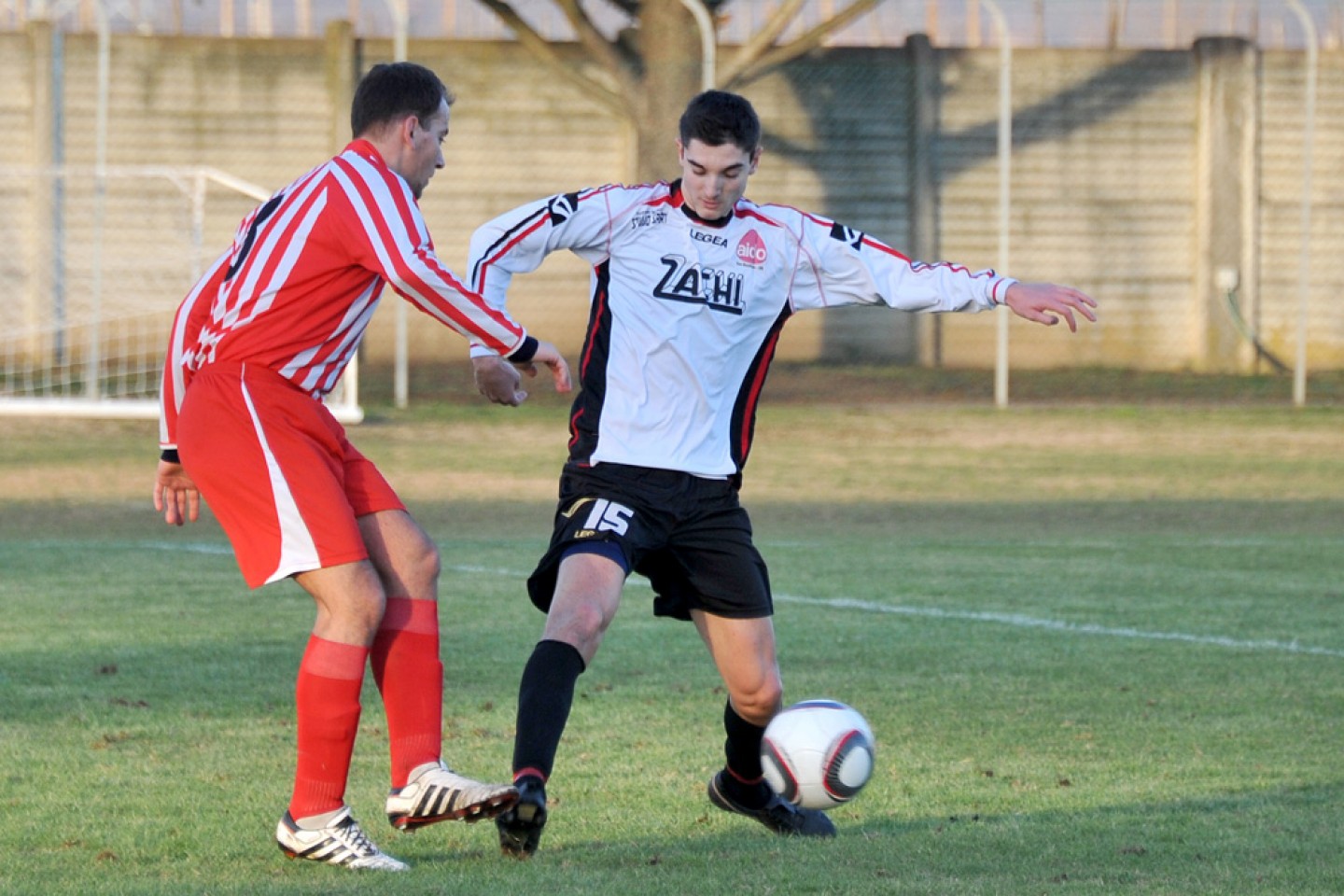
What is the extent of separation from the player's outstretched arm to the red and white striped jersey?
2.9 inches

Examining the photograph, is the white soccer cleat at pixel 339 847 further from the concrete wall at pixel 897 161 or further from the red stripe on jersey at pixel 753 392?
the concrete wall at pixel 897 161

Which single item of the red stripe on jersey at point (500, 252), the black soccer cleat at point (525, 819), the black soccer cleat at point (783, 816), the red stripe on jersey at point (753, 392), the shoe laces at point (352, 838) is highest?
the red stripe on jersey at point (500, 252)

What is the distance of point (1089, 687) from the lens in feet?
20.6

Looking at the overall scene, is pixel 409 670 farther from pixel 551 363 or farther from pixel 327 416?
pixel 551 363

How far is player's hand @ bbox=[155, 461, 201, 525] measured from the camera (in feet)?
14.3

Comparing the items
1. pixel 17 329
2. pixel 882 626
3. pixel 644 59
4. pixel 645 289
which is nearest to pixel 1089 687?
pixel 882 626

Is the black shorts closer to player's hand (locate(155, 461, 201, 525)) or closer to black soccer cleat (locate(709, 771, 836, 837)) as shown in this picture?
black soccer cleat (locate(709, 771, 836, 837))

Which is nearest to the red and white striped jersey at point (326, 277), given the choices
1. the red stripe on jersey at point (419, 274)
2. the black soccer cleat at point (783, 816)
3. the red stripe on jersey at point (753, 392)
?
the red stripe on jersey at point (419, 274)

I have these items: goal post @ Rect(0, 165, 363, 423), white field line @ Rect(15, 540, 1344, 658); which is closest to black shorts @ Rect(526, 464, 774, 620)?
white field line @ Rect(15, 540, 1344, 658)

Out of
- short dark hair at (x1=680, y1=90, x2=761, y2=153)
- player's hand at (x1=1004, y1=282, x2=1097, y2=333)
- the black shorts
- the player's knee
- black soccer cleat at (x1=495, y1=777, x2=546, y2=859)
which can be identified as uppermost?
short dark hair at (x1=680, y1=90, x2=761, y2=153)

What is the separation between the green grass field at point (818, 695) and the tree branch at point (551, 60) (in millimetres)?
7608

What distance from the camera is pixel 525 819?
12.5 ft

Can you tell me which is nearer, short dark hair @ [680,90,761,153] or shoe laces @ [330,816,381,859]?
shoe laces @ [330,816,381,859]

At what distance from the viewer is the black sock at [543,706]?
3.89 meters
